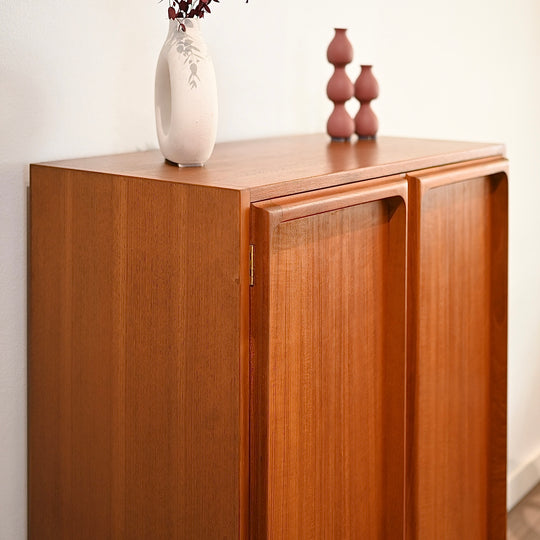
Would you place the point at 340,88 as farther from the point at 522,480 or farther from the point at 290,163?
the point at 522,480

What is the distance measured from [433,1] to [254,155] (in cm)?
116

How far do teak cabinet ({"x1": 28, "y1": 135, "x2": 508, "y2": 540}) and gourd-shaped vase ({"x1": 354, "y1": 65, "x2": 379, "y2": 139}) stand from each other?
0.62 ft

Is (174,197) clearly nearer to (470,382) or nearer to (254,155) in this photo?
(254,155)

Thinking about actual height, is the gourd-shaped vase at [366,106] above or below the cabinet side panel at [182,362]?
above

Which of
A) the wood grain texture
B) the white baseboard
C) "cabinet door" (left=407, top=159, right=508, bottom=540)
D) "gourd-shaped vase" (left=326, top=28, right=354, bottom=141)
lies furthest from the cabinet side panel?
the white baseboard

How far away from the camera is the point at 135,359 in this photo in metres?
1.26

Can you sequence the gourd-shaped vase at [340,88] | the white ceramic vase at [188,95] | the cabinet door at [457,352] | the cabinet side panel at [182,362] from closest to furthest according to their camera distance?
the cabinet side panel at [182,362], the white ceramic vase at [188,95], the cabinet door at [457,352], the gourd-shaped vase at [340,88]

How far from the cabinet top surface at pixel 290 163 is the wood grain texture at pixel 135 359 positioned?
0.17ft

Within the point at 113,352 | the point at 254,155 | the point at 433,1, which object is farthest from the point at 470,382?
the point at 433,1

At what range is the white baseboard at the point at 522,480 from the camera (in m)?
2.80

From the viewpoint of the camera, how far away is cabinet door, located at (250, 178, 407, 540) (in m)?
1.18

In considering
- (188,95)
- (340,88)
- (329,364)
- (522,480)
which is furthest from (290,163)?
(522,480)

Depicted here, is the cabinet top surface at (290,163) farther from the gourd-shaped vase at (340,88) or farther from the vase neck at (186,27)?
the vase neck at (186,27)

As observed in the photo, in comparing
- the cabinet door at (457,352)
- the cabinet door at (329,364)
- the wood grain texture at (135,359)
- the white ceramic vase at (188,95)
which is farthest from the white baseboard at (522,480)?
the white ceramic vase at (188,95)
